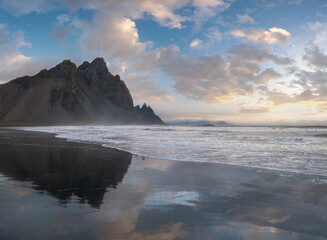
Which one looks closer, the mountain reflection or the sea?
the mountain reflection

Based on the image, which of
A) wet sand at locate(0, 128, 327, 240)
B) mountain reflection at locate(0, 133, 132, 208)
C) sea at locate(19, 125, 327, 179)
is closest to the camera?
wet sand at locate(0, 128, 327, 240)

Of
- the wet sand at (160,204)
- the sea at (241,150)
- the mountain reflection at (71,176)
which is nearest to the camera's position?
the wet sand at (160,204)

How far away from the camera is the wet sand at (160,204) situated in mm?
4680

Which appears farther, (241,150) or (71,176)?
(241,150)

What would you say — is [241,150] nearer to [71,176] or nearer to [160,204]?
[71,176]

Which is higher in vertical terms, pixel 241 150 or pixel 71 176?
pixel 241 150

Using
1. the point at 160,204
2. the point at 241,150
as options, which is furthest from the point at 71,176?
the point at 241,150

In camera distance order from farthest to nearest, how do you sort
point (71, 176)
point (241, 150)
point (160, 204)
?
point (241, 150) < point (71, 176) < point (160, 204)

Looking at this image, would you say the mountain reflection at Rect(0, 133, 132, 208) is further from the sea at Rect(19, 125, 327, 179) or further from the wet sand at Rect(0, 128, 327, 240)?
the sea at Rect(19, 125, 327, 179)

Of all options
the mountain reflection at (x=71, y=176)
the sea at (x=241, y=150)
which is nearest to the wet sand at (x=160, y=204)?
the mountain reflection at (x=71, y=176)

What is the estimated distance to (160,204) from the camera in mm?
6297

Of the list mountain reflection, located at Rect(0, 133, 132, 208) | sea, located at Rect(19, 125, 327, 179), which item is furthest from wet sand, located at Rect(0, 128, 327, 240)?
sea, located at Rect(19, 125, 327, 179)

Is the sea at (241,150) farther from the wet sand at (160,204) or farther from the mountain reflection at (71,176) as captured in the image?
the mountain reflection at (71,176)

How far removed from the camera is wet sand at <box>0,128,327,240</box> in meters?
4.68
